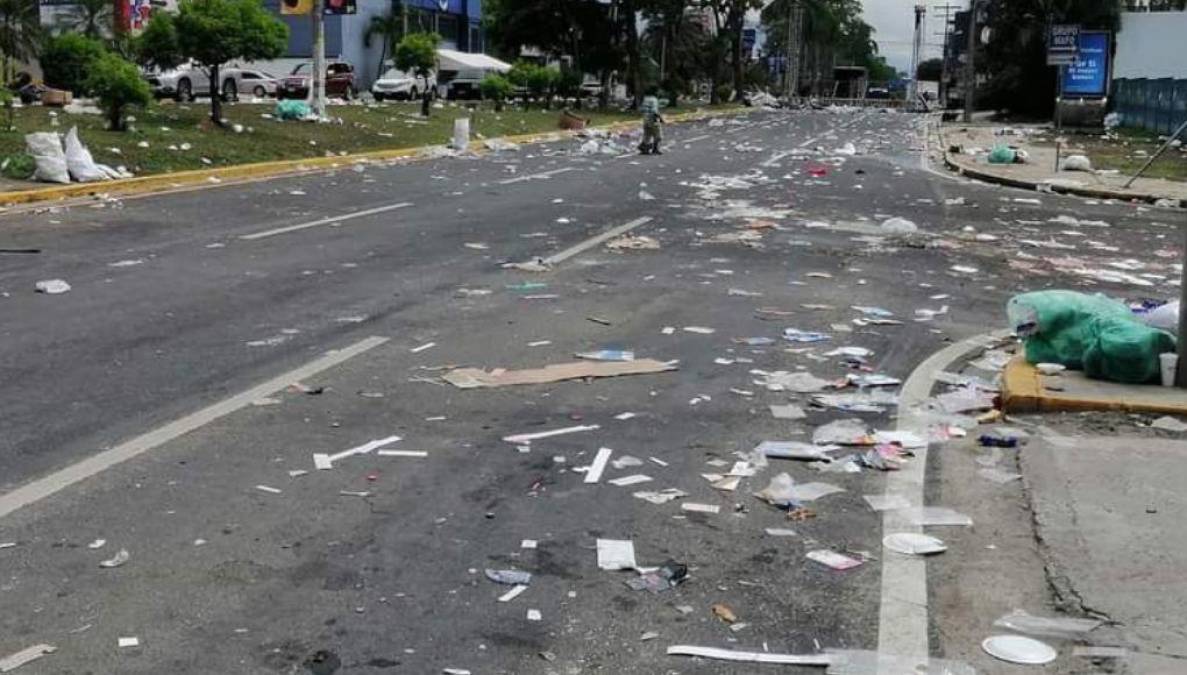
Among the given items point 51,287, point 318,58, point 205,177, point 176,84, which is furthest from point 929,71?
point 51,287

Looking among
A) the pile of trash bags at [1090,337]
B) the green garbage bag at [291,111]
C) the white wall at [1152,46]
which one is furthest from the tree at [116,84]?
the white wall at [1152,46]

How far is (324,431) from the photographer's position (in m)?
6.02

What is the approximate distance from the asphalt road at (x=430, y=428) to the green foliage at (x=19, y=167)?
3232 millimetres

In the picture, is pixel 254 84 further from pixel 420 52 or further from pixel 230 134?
pixel 230 134

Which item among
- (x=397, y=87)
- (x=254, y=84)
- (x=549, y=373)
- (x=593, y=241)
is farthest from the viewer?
(x=397, y=87)

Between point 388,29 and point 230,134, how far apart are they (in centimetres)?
4776

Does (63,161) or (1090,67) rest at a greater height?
(1090,67)

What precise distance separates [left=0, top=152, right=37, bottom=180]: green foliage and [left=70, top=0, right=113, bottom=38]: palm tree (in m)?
34.5

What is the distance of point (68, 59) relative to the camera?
94.8 feet

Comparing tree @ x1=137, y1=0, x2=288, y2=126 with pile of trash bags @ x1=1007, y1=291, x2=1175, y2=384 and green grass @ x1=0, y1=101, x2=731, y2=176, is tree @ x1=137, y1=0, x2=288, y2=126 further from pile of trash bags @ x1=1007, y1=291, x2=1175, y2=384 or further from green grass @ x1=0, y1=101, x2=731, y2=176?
pile of trash bags @ x1=1007, y1=291, x2=1175, y2=384

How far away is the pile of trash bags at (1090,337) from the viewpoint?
22.4ft

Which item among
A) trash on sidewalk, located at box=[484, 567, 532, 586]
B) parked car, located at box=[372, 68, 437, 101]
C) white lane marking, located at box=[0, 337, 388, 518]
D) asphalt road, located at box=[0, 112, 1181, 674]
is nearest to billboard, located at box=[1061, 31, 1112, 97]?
parked car, located at box=[372, 68, 437, 101]

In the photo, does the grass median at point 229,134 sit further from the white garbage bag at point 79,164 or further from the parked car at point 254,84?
the parked car at point 254,84

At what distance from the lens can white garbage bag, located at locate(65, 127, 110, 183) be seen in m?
18.0
